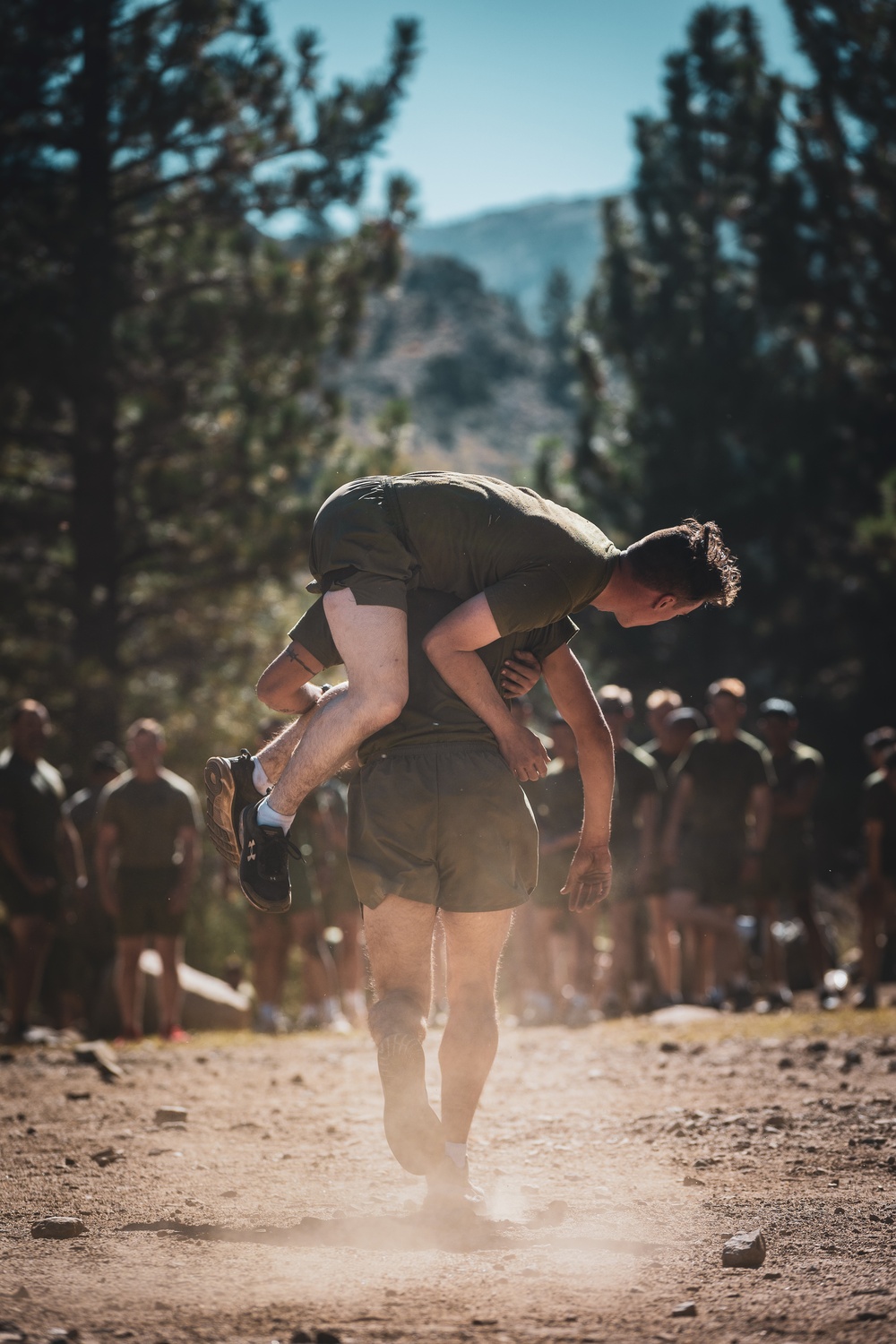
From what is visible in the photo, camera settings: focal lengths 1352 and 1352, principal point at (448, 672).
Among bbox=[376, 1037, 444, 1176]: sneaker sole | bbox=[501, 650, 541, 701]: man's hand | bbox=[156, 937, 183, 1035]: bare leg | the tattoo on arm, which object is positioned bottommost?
bbox=[156, 937, 183, 1035]: bare leg

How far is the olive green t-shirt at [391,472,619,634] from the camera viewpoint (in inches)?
147

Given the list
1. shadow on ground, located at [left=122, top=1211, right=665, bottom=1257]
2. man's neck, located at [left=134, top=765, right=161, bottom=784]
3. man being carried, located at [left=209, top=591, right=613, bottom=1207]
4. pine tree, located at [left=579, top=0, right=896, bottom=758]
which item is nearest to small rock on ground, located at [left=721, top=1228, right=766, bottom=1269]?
shadow on ground, located at [left=122, top=1211, right=665, bottom=1257]

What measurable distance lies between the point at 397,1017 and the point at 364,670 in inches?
37.8

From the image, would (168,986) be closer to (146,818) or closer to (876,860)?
(146,818)

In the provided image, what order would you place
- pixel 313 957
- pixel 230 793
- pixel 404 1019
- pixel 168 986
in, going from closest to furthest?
pixel 404 1019, pixel 230 793, pixel 168 986, pixel 313 957

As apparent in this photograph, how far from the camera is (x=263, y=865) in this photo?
4055 mm

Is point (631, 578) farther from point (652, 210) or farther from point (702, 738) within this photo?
point (652, 210)

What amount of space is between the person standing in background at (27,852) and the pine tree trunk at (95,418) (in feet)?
14.1

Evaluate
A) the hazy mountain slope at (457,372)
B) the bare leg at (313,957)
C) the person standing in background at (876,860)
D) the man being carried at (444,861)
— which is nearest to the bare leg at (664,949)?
the person standing in background at (876,860)

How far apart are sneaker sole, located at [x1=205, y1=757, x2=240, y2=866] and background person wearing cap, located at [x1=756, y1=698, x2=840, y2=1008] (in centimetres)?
662

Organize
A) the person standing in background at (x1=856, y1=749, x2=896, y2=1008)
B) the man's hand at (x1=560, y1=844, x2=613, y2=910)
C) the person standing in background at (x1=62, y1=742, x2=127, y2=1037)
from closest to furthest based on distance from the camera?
the man's hand at (x1=560, y1=844, x2=613, y2=910), the person standing in background at (x1=856, y1=749, x2=896, y2=1008), the person standing in background at (x1=62, y1=742, x2=127, y2=1037)

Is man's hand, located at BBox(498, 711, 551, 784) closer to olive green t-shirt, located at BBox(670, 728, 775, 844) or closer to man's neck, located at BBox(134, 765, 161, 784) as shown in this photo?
man's neck, located at BBox(134, 765, 161, 784)

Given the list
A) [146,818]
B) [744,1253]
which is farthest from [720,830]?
[744,1253]

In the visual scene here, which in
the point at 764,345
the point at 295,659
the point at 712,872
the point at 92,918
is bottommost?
the point at 92,918
